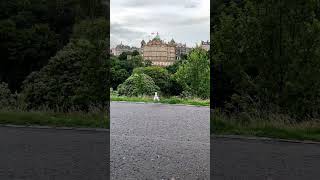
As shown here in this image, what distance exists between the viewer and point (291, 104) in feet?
25.6

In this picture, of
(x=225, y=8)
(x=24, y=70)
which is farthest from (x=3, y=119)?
(x=225, y=8)

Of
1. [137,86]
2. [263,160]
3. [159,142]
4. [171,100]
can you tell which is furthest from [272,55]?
[263,160]

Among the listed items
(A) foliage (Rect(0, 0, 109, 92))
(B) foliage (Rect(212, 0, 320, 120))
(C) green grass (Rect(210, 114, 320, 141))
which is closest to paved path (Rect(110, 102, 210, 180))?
(C) green grass (Rect(210, 114, 320, 141))

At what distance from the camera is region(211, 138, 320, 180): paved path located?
4180 millimetres

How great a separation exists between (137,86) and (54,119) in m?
1.74

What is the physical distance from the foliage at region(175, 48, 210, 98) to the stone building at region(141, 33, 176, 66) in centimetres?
35

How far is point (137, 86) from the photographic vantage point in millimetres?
8617

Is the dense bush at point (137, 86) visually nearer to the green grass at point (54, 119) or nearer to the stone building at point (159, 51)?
the green grass at point (54, 119)

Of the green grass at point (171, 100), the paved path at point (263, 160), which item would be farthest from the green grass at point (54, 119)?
the paved path at point (263, 160)

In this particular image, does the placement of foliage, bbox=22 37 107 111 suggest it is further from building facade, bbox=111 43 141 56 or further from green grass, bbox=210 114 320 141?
green grass, bbox=210 114 320 141

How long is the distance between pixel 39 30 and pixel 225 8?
4257 mm

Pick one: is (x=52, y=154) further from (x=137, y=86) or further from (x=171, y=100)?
(x=137, y=86)

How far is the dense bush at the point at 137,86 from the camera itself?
7746 millimetres

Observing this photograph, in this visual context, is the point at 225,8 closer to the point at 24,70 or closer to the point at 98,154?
the point at 98,154
